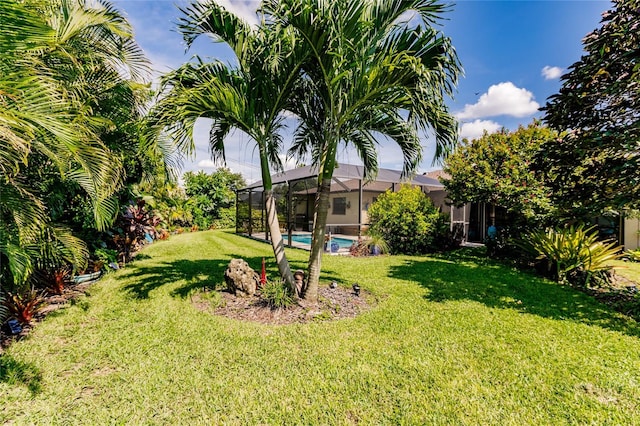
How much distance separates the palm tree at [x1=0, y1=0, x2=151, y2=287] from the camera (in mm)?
2309

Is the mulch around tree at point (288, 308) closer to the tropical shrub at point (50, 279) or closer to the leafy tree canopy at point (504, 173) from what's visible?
the tropical shrub at point (50, 279)

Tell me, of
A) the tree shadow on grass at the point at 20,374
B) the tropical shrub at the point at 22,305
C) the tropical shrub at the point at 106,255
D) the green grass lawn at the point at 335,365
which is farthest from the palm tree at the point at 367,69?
the tropical shrub at the point at 106,255

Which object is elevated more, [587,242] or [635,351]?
[587,242]

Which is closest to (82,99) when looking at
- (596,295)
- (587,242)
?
(596,295)

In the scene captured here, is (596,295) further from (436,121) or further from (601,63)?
(436,121)

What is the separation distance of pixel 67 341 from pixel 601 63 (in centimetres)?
971

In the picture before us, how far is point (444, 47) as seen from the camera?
4.36 meters

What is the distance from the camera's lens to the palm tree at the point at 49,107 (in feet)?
7.57

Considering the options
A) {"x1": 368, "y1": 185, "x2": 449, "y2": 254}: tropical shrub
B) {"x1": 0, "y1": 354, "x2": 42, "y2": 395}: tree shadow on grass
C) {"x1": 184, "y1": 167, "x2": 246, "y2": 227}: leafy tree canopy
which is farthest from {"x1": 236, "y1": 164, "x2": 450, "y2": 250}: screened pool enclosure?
{"x1": 0, "y1": 354, "x2": 42, "y2": 395}: tree shadow on grass

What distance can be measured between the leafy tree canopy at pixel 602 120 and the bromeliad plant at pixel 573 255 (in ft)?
3.21

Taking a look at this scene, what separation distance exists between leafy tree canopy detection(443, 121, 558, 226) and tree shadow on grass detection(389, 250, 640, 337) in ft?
6.82

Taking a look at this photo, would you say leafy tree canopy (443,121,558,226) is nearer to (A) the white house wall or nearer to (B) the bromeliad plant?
(B) the bromeliad plant

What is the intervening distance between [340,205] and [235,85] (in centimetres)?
1476

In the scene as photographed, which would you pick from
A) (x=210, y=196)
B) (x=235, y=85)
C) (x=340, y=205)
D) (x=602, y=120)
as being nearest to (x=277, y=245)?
(x=235, y=85)
